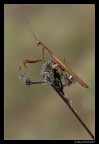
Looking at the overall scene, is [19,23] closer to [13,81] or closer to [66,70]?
[13,81]

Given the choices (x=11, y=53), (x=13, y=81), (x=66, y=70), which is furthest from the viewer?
(x=11, y=53)

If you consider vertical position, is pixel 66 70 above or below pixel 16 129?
above
